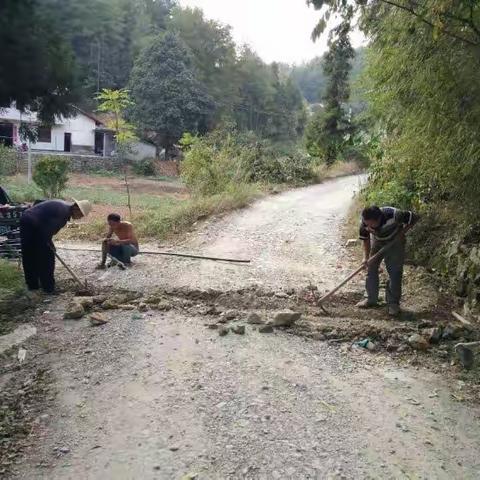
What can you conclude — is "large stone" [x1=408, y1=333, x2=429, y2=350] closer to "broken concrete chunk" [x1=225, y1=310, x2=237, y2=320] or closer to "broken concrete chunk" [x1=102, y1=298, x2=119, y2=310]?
"broken concrete chunk" [x1=225, y1=310, x2=237, y2=320]

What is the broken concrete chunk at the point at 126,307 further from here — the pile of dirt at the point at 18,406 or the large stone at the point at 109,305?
the pile of dirt at the point at 18,406

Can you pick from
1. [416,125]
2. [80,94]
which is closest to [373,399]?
[416,125]

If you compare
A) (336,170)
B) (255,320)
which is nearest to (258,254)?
(255,320)

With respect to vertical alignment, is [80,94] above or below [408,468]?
above

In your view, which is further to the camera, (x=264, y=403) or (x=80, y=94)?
(x=264, y=403)

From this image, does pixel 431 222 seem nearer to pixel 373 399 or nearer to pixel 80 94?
pixel 373 399

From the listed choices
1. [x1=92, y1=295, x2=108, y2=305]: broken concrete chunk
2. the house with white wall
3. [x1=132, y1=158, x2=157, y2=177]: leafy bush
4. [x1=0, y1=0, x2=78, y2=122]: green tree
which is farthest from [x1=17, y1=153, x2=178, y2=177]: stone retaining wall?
[x1=0, y1=0, x2=78, y2=122]: green tree

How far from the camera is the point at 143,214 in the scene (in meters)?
13.4

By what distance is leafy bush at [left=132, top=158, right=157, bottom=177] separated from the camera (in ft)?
112

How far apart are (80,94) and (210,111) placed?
35320 mm

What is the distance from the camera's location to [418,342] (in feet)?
17.5

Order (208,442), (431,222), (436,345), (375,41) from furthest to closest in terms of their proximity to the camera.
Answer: (431,222), (375,41), (436,345), (208,442)

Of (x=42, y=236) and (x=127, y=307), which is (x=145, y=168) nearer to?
(x=42, y=236)

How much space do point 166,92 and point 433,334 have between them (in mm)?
31776
